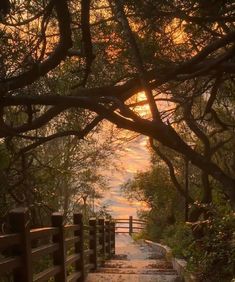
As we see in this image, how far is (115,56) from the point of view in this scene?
9.27 meters

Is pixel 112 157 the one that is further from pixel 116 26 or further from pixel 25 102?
pixel 25 102

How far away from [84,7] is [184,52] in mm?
4570

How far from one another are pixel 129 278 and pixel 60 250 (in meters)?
3.35

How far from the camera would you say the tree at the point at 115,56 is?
576 cm

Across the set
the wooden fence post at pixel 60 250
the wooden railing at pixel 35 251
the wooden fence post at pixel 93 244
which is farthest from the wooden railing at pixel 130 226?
the wooden fence post at pixel 60 250

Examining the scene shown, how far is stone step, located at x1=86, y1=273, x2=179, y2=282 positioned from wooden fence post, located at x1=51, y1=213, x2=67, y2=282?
2770mm

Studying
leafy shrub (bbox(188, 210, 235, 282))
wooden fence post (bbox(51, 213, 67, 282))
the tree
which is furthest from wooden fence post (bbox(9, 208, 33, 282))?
leafy shrub (bbox(188, 210, 235, 282))

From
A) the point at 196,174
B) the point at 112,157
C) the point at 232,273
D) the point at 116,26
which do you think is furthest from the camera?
the point at 112,157

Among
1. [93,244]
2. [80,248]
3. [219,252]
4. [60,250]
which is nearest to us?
[60,250]

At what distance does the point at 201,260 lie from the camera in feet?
29.2

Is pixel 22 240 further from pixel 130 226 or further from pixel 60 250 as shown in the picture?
pixel 130 226

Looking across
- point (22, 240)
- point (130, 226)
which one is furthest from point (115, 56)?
point (130, 226)

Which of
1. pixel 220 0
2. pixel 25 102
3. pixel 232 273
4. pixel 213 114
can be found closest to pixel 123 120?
pixel 25 102

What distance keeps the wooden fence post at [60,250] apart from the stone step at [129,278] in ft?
9.09
